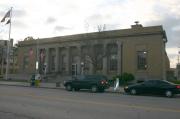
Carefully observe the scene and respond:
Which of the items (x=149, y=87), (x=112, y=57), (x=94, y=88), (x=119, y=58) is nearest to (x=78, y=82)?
(x=94, y=88)

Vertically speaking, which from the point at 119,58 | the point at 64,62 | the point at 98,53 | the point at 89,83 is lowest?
the point at 89,83

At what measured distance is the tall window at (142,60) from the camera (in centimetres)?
5100

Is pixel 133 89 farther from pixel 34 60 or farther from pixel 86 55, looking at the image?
pixel 34 60

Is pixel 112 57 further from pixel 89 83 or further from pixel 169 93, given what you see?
pixel 169 93

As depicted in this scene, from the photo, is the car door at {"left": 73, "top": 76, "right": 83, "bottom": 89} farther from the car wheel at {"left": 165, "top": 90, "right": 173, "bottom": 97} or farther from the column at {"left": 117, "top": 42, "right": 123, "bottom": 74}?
the column at {"left": 117, "top": 42, "right": 123, "bottom": 74}

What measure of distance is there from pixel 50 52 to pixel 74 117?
182 feet

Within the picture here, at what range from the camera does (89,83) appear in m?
30.2

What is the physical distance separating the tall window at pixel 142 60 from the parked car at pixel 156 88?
2401 cm

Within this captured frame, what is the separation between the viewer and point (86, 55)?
180 ft

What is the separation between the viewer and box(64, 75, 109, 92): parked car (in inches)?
1172

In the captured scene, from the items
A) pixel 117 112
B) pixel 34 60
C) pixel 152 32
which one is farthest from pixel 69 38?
pixel 117 112

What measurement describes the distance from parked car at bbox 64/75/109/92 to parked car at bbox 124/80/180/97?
10.1 ft

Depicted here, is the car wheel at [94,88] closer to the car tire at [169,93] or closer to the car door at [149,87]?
the car door at [149,87]

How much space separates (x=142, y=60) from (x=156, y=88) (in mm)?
25826
